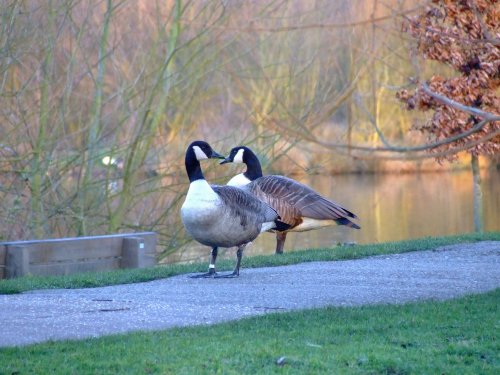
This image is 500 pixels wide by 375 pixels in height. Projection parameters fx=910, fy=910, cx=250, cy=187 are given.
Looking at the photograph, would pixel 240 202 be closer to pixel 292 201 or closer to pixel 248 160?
pixel 292 201

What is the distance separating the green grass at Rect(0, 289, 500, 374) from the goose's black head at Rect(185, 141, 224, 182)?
3.04 metres

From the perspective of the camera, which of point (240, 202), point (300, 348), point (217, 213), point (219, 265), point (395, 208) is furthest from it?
point (395, 208)

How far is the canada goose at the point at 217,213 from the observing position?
420 inches

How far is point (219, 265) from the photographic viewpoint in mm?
12891

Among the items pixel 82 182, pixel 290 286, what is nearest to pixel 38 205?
pixel 82 182

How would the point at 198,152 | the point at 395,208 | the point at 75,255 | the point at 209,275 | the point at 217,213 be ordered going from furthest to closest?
1. the point at 395,208
2. the point at 75,255
3. the point at 198,152
4. the point at 209,275
5. the point at 217,213

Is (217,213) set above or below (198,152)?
below

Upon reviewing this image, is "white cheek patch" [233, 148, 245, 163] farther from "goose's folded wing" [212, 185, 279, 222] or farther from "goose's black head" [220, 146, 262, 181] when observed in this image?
"goose's folded wing" [212, 185, 279, 222]

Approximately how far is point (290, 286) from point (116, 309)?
231 centimetres

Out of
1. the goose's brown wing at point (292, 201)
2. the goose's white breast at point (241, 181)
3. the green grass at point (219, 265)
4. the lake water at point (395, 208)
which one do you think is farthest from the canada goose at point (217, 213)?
the lake water at point (395, 208)

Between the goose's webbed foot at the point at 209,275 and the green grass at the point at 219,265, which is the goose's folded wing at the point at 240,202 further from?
the green grass at the point at 219,265

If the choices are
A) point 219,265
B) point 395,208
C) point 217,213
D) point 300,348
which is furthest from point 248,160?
point 395,208

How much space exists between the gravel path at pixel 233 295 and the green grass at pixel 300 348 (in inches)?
24.1

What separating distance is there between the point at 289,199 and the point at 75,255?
131 inches
